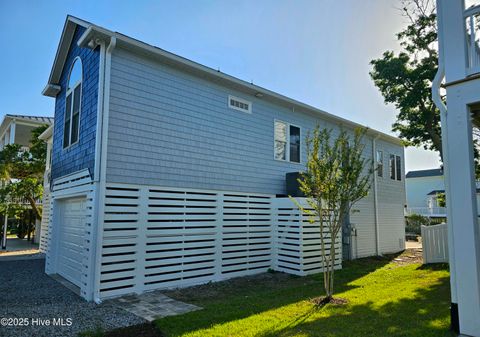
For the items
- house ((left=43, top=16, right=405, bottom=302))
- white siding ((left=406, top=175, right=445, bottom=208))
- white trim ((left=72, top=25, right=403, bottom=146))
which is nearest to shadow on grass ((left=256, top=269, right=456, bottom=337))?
house ((left=43, top=16, right=405, bottom=302))

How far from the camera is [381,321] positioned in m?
4.94

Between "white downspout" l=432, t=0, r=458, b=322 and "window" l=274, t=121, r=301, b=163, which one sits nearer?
"white downspout" l=432, t=0, r=458, b=322

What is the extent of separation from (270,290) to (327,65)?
7278mm

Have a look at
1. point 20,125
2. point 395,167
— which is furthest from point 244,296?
point 20,125

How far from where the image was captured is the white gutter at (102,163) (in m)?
6.40

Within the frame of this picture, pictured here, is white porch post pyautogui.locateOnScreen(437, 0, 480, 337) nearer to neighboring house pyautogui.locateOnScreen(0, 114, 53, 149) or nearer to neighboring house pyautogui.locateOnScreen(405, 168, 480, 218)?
neighboring house pyautogui.locateOnScreen(0, 114, 53, 149)

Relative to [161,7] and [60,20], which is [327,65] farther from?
[60,20]

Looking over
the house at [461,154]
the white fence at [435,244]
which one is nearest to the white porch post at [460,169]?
the house at [461,154]

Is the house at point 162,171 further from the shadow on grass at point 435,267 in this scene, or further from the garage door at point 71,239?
the shadow on grass at point 435,267

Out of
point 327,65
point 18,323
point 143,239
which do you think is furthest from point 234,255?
point 327,65

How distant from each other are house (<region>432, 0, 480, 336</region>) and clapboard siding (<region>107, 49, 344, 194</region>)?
5.55 m

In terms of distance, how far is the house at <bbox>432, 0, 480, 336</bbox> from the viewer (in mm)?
3848

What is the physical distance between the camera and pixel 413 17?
470 inches

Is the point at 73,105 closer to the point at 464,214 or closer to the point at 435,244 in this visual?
the point at 464,214
